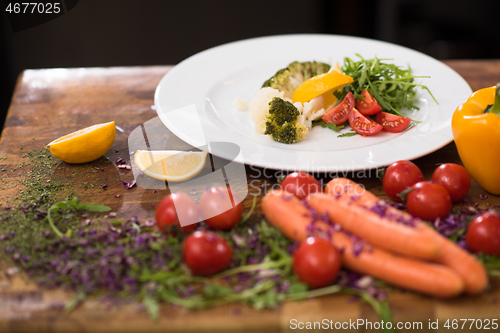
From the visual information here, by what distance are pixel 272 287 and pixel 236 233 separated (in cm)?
30

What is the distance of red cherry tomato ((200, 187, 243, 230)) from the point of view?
1577mm

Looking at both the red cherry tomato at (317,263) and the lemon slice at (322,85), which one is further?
the lemon slice at (322,85)

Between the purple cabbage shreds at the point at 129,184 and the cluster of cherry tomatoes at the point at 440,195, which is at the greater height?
the cluster of cherry tomatoes at the point at 440,195

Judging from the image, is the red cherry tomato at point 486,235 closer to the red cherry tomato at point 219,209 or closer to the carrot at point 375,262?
the carrot at point 375,262

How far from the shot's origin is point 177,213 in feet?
5.16

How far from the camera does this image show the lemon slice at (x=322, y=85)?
222 centimetres

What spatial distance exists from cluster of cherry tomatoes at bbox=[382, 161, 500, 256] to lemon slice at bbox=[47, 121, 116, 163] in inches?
52.0

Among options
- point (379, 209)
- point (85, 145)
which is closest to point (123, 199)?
point (85, 145)

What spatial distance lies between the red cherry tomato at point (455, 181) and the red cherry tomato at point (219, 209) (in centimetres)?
85

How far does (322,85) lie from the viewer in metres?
2.22

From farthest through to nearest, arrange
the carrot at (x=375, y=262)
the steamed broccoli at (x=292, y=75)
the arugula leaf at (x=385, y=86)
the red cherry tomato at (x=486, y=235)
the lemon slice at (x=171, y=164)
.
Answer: the steamed broccoli at (x=292, y=75) < the arugula leaf at (x=385, y=86) < the lemon slice at (x=171, y=164) < the red cherry tomato at (x=486, y=235) < the carrot at (x=375, y=262)

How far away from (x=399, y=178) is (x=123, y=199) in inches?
46.4

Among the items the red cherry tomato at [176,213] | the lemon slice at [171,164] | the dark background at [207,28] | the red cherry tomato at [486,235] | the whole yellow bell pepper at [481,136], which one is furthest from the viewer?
the dark background at [207,28]

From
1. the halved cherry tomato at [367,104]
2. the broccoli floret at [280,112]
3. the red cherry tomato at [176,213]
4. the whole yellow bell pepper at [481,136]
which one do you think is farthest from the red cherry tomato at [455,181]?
the red cherry tomato at [176,213]
